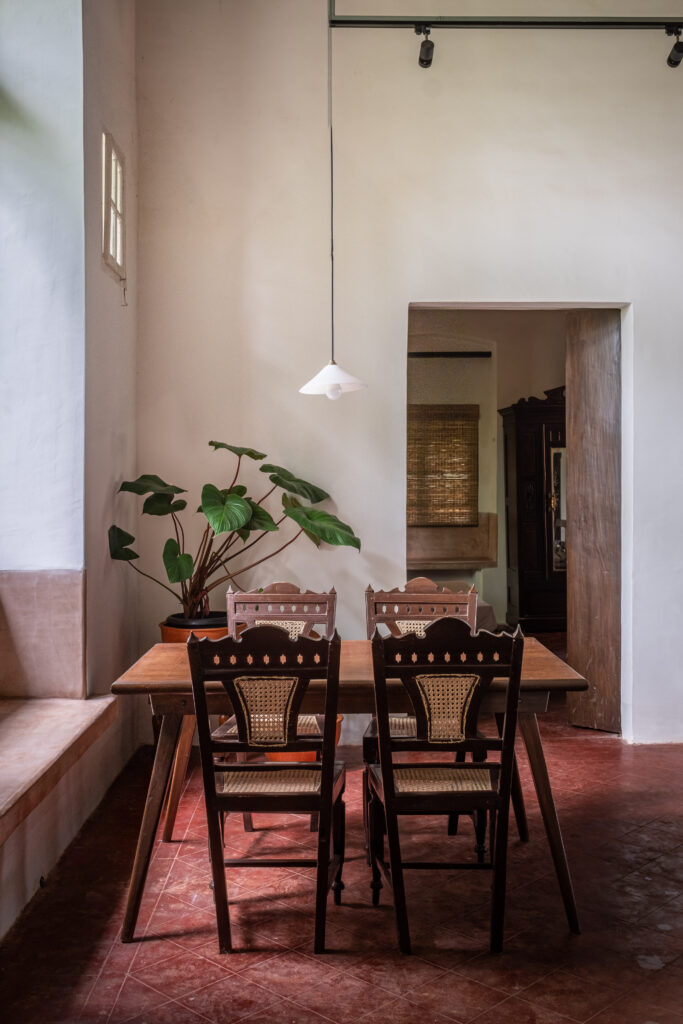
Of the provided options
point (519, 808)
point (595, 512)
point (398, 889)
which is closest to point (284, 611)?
point (519, 808)

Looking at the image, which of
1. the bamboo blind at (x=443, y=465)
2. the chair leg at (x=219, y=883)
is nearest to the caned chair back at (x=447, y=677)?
the chair leg at (x=219, y=883)

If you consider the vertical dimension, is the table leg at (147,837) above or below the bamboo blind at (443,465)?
below

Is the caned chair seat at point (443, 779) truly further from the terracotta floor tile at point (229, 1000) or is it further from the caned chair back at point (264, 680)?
the terracotta floor tile at point (229, 1000)

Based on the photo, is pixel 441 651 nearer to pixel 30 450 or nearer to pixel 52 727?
pixel 52 727

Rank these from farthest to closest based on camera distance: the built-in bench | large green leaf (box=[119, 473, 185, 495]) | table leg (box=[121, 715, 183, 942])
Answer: large green leaf (box=[119, 473, 185, 495])
the built-in bench
table leg (box=[121, 715, 183, 942])

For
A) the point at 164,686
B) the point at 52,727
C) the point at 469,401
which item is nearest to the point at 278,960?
the point at 164,686

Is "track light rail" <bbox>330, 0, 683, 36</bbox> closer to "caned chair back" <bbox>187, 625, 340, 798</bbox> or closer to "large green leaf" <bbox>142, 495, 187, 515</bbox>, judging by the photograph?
"large green leaf" <bbox>142, 495, 187, 515</bbox>

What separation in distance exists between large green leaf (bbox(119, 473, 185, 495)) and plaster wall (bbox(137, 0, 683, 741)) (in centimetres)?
44

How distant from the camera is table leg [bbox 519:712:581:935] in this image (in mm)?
2805

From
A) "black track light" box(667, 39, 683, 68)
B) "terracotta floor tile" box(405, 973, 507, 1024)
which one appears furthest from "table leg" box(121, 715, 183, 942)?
"black track light" box(667, 39, 683, 68)

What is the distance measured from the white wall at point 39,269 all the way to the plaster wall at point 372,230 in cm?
117

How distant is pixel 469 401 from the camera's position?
329 inches

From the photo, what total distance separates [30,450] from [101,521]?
1.70 feet

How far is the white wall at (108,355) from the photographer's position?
152 inches
